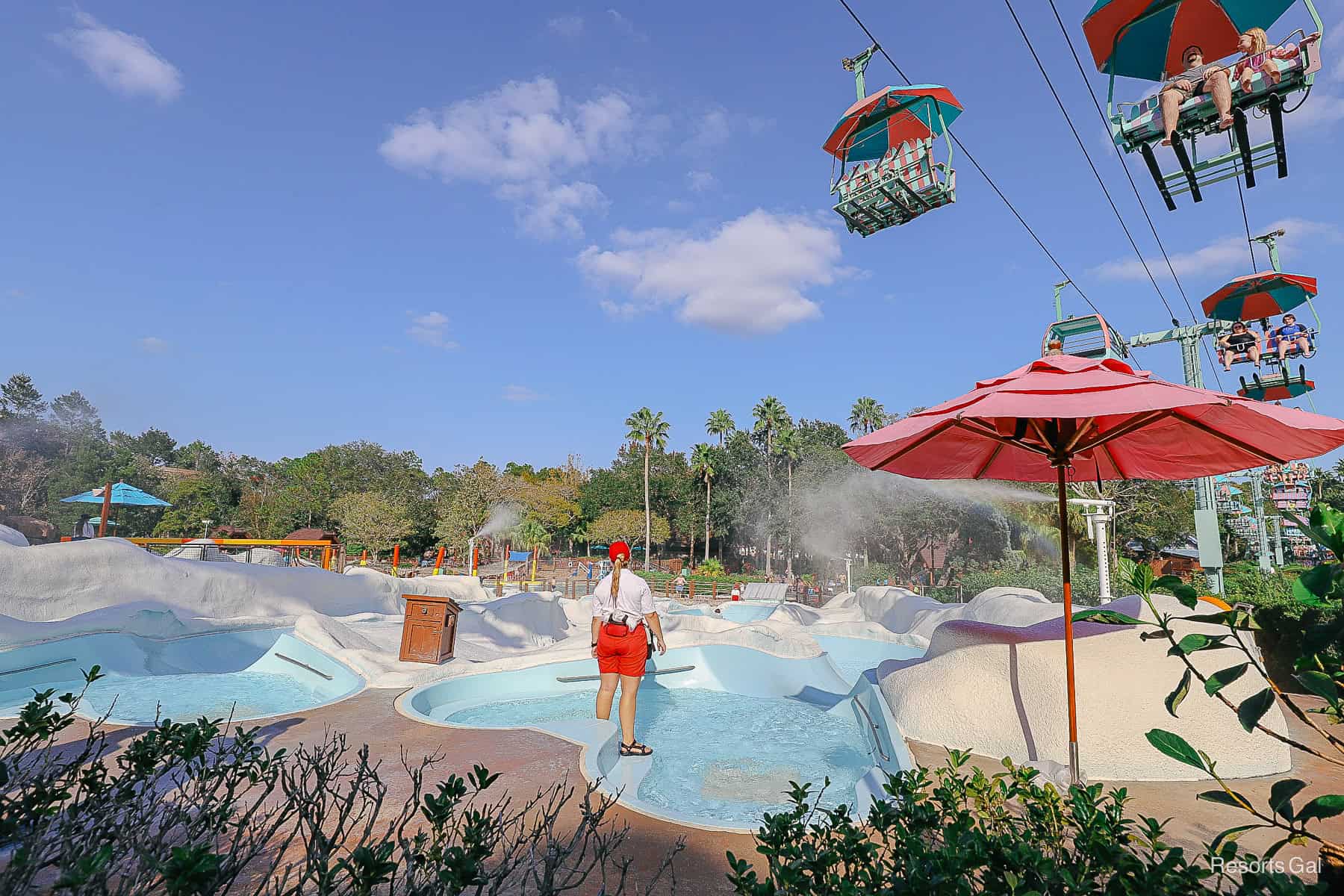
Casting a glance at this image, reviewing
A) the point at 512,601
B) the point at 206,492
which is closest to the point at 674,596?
the point at 512,601

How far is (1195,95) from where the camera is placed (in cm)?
560

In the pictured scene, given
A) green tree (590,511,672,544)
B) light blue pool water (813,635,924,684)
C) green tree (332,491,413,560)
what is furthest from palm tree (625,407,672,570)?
light blue pool water (813,635,924,684)

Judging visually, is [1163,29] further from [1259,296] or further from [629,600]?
[629,600]

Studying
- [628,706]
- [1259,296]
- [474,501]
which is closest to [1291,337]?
[1259,296]

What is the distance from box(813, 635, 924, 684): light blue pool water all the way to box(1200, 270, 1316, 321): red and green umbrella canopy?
24.2ft

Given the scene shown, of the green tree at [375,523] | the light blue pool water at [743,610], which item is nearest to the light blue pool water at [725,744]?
the light blue pool water at [743,610]

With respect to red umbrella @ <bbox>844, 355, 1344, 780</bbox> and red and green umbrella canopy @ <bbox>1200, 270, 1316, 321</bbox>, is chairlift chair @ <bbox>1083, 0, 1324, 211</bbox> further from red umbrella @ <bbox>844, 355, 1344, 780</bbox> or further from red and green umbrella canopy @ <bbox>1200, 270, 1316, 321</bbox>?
red and green umbrella canopy @ <bbox>1200, 270, 1316, 321</bbox>

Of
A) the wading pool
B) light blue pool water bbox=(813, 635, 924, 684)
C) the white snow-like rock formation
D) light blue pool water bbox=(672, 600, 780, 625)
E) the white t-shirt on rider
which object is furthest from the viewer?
light blue pool water bbox=(672, 600, 780, 625)

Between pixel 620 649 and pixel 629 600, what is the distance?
426 millimetres

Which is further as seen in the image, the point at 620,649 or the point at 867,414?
the point at 867,414

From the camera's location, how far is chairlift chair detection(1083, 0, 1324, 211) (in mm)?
5195

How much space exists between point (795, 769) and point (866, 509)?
88.0ft

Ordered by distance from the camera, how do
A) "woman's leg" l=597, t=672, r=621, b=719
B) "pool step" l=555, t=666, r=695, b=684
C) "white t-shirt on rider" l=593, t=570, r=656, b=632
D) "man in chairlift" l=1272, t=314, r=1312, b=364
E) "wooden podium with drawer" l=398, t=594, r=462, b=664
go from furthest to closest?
"man in chairlift" l=1272, t=314, r=1312, b=364
"wooden podium with drawer" l=398, t=594, r=462, b=664
"pool step" l=555, t=666, r=695, b=684
"woman's leg" l=597, t=672, r=621, b=719
"white t-shirt on rider" l=593, t=570, r=656, b=632

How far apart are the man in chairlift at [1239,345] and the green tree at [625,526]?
3208cm
